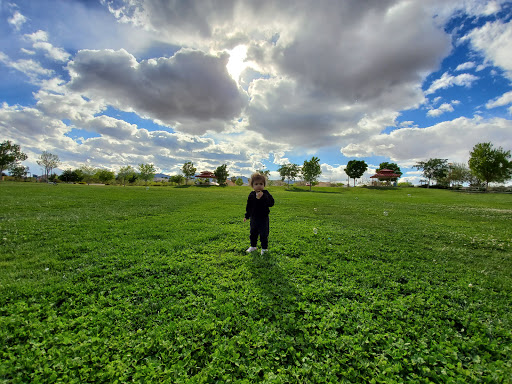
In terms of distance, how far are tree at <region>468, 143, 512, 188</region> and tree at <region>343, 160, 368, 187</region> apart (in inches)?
1102

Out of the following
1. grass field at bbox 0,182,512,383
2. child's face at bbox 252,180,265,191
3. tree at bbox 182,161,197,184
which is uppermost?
tree at bbox 182,161,197,184

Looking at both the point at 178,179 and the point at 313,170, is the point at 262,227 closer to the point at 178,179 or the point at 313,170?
the point at 313,170

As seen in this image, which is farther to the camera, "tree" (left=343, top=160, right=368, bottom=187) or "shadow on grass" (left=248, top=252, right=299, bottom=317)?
"tree" (left=343, top=160, right=368, bottom=187)

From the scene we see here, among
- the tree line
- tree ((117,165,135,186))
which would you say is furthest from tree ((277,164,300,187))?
tree ((117,165,135,186))

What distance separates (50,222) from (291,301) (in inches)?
476

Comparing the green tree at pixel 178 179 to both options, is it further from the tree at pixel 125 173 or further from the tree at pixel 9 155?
the tree at pixel 9 155

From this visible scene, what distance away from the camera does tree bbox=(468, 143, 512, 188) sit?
153ft

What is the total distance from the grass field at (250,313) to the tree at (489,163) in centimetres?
5965

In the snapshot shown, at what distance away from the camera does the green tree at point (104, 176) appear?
88188 millimetres

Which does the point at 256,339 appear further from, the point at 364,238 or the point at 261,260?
the point at 364,238

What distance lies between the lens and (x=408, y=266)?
6.04 meters

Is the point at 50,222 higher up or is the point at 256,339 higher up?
the point at 50,222

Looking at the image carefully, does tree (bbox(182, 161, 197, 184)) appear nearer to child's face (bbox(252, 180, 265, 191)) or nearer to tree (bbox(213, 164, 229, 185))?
tree (bbox(213, 164, 229, 185))

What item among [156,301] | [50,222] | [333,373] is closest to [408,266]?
[333,373]
